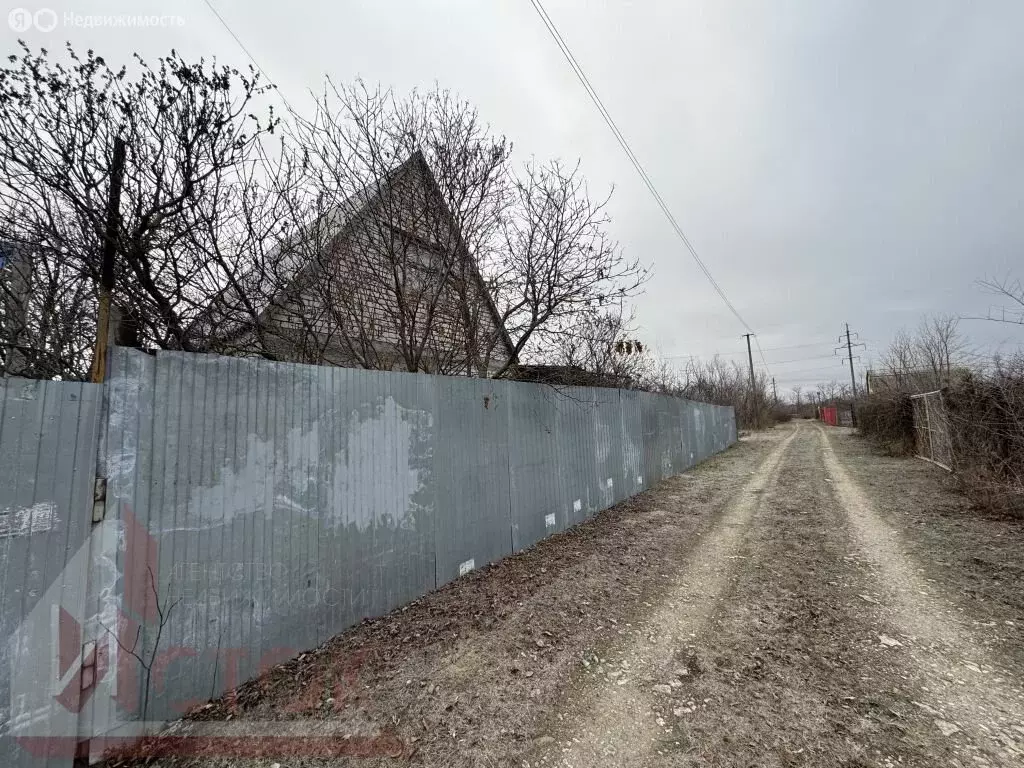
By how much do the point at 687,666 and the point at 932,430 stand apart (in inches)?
495

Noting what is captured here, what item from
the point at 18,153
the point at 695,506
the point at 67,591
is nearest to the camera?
the point at 67,591

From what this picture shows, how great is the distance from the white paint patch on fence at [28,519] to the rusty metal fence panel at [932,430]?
42.9 ft

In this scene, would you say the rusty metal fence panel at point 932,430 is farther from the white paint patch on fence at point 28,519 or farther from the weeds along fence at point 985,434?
the white paint patch on fence at point 28,519

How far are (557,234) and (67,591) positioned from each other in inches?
216

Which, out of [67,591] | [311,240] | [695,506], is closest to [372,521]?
[67,591]

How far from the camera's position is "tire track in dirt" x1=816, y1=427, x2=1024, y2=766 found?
2098 mm

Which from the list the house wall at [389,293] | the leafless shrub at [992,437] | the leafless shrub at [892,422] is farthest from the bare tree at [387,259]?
the leafless shrub at [892,422]

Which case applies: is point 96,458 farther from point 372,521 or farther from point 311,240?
point 311,240

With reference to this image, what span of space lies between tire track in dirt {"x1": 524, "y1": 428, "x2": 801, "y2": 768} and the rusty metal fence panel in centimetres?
872

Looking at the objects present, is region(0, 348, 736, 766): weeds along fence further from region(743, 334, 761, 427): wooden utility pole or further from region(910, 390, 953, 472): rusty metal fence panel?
region(743, 334, 761, 427): wooden utility pole

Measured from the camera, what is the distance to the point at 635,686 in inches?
105

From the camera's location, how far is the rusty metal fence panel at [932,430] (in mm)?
9414

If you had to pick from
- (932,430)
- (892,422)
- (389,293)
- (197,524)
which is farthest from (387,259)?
(892,422)

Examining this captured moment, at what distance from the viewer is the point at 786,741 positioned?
6.99 ft
